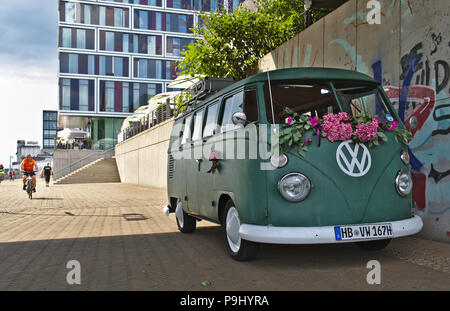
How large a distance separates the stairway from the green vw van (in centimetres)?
3259

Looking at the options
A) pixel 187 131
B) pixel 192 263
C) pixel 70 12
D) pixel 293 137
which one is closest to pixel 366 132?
pixel 293 137

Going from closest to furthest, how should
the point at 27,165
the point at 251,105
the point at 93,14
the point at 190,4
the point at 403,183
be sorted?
1. the point at 403,183
2. the point at 251,105
3. the point at 27,165
4. the point at 93,14
5. the point at 190,4

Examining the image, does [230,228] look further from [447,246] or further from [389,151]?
[447,246]

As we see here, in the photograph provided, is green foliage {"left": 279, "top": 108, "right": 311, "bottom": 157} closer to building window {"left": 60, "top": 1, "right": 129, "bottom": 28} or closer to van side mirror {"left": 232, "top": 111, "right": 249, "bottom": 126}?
van side mirror {"left": 232, "top": 111, "right": 249, "bottom": 126}

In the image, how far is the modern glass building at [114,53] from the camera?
52.2m

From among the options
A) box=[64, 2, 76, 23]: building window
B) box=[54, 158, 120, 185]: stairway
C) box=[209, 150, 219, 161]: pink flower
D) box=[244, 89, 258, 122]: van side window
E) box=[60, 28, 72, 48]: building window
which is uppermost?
box=[64, 2, 76, 23]: building window

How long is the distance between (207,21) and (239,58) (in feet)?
4.99

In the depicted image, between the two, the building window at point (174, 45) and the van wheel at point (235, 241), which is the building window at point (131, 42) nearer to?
the building window at point (174, 45)

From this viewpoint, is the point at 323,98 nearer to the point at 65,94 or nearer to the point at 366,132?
the point at 366,132

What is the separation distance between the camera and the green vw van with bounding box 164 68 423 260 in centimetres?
487

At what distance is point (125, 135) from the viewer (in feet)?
125

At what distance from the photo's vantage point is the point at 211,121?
6.57 meters

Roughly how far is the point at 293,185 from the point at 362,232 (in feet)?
2.81

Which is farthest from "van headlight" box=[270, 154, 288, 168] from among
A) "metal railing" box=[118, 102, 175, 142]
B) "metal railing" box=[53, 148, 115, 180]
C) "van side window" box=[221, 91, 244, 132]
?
"metal railing" box=[53, 148, 115, 180]
